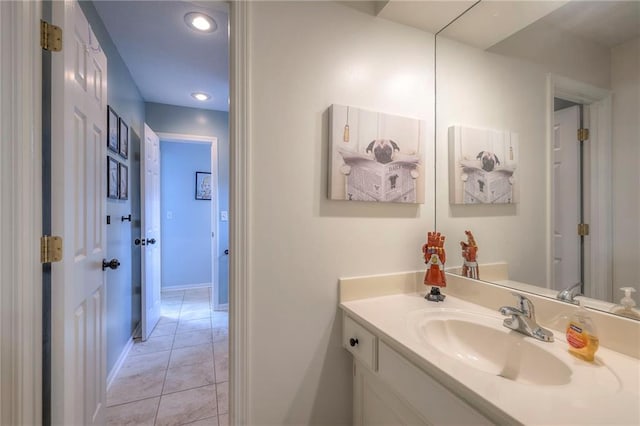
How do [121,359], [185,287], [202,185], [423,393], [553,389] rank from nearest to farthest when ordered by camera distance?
[553,389] < [423,393] < [121,359] < [185,287] < [202,185]

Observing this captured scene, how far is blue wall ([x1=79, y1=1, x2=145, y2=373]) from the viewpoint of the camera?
6.35 feet

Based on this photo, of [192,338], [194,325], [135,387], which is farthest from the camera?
[194,325]

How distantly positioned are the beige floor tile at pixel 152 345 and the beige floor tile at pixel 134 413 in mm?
674

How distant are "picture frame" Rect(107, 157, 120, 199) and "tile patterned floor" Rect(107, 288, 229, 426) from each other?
4.41 feet

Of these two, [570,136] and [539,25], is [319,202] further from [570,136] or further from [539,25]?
A: [539,25]

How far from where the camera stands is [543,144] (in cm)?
109

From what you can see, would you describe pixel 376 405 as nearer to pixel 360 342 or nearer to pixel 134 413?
pixel 360 342

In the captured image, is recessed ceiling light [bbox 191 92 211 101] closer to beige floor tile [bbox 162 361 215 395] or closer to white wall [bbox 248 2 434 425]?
white wall [bbox 248 2 434 425]

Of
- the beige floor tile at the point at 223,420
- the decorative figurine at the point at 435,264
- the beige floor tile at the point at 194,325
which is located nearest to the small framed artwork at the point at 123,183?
the beige floor tile at the point at 194,325

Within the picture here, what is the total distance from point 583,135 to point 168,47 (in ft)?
8.52

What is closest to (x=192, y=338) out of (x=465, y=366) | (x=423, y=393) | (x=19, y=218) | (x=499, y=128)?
(x=19, y=218)

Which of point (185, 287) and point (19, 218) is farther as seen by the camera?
point (185, 287)

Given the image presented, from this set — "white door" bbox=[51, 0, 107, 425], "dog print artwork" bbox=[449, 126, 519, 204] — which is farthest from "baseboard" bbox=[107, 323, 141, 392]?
"dog print artwork" bbox=[449, 126, 519, 204]

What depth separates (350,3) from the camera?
1268 millimetres
